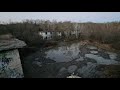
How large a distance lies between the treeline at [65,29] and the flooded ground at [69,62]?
0.77ft

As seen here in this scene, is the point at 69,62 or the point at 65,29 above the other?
the point at 65,29

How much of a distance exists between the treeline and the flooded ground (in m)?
0.24

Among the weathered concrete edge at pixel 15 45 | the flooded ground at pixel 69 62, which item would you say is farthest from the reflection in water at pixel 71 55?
the weathered concrete edge at pixel 15 45

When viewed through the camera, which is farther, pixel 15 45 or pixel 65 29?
pixel 65 29

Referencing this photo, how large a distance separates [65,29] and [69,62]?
2.16 ft

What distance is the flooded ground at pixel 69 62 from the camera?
4.66m

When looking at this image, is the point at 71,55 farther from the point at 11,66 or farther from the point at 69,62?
the point at 11,66

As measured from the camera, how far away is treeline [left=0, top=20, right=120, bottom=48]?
4680 millimetres

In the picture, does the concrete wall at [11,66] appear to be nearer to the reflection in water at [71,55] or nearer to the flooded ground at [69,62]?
the flooded ground at [69,62]

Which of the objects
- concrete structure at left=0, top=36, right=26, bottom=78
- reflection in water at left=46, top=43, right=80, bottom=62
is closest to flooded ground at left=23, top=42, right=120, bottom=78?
reflection in water at left=46, top=43, right=80, bottom=62

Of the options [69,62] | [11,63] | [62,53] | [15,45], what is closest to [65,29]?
[62,53]

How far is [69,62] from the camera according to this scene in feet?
15.4
